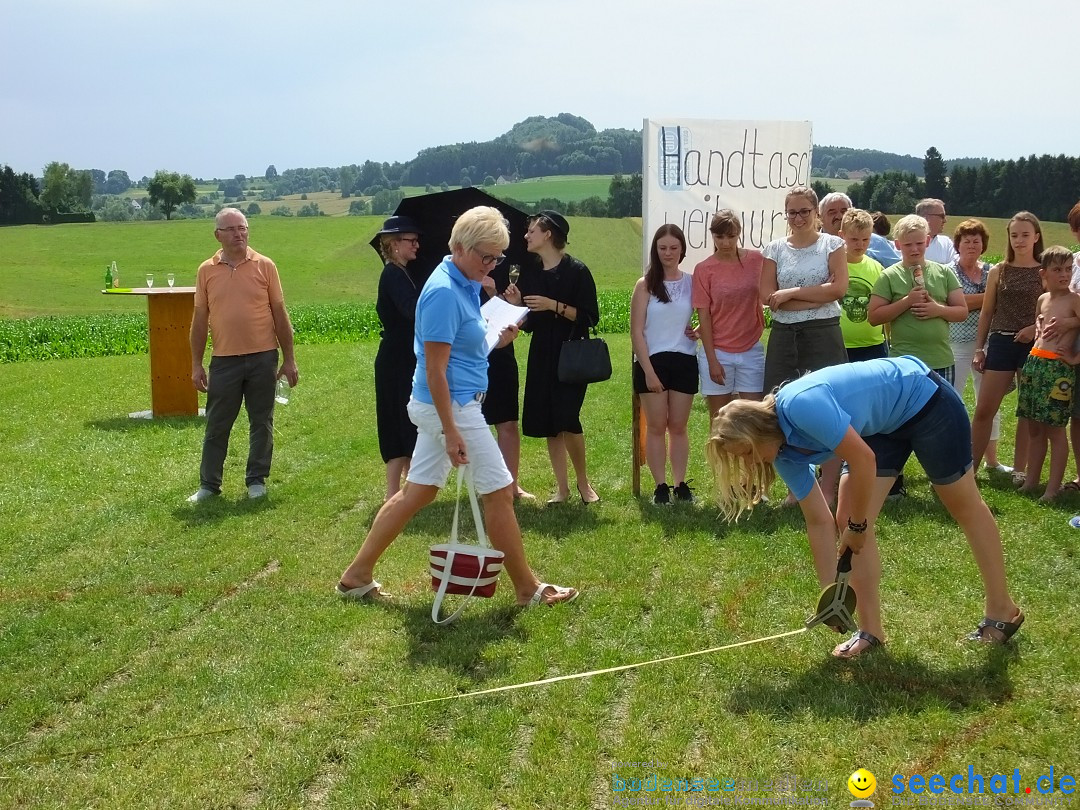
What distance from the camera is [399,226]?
6.93 metres

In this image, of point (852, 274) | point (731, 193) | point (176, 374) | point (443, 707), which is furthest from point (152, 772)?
point (176, 374)

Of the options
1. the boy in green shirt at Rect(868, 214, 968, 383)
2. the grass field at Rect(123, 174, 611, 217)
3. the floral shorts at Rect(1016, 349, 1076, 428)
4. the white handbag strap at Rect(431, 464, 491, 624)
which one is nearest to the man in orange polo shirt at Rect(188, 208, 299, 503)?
the white handbag strap at Rect(431, 464, 491, 624)

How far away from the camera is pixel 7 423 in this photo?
11.6 metres

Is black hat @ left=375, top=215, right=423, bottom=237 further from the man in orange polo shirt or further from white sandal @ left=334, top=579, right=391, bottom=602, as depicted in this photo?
white sandal @ left=334, top=579, right=391, bottom=602

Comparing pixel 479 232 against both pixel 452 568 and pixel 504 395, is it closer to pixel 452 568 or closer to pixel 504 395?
pixel 452 568

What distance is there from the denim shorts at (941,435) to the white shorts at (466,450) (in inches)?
76.5

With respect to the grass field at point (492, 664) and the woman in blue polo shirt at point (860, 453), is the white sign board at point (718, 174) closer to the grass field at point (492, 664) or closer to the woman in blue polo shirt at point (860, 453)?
the grass field at point (492, 664)

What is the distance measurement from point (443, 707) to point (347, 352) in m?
14.8

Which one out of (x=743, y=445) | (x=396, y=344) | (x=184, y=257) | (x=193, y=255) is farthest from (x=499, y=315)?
(x=193, y=255)

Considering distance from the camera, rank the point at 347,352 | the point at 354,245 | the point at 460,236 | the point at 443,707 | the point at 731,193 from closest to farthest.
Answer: the point at 443,707 < the point at 460,236 < the point at 731,193 < the point at 347,352 < the point at 354,245

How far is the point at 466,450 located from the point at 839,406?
1.91 meters

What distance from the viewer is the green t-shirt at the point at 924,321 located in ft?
23.6

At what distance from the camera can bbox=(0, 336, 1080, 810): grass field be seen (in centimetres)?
376

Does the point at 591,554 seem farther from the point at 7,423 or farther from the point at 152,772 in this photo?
the point at 7,423
